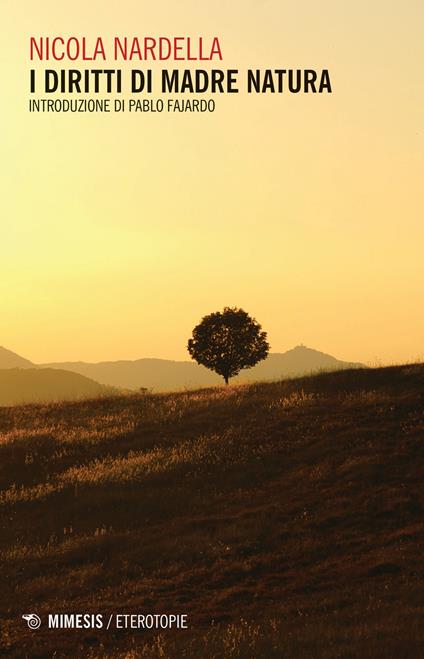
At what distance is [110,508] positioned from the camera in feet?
83.3

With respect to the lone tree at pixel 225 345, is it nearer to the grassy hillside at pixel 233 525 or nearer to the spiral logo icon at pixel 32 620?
the grassy hillside at pixel 233 525

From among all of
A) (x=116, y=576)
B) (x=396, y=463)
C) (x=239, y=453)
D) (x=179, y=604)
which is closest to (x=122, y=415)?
(x=239, y=453)

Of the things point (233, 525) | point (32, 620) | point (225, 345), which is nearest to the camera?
point (32, 620)

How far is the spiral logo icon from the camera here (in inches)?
646

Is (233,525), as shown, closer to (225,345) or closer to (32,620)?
(32,620)

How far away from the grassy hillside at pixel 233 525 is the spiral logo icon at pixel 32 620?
147mm

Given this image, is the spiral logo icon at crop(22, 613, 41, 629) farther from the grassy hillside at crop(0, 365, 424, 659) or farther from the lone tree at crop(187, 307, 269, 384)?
the lone tree at crop(187, 307, 269, 384)

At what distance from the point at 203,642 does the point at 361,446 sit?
1480 centimetres

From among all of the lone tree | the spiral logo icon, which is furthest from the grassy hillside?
the lone tree

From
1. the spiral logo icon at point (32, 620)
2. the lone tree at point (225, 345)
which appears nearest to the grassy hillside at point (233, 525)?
the spiral logo icon at point (32, 620)

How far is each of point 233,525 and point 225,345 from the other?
41.4 m

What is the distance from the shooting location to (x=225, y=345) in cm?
6312

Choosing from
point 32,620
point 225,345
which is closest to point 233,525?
point 32,620

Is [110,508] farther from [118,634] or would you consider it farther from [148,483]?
[118,634]
